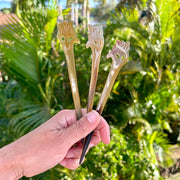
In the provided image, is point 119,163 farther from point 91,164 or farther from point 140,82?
point 140,82

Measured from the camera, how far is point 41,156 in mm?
896

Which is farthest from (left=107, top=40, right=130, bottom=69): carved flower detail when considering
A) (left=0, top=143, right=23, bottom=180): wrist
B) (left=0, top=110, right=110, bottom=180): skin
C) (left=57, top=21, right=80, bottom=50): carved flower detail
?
(left=0, top=143, right=23, bottom=180): wrist

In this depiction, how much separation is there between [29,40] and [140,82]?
4.99 feet

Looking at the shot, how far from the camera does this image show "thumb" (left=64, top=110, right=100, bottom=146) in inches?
30.8

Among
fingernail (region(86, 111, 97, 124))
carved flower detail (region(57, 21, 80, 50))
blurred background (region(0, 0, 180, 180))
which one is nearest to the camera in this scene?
carved flower detail (region(57, 21, 80, 50))

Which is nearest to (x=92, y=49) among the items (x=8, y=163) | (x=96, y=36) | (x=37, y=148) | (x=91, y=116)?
(x=96, y=36)

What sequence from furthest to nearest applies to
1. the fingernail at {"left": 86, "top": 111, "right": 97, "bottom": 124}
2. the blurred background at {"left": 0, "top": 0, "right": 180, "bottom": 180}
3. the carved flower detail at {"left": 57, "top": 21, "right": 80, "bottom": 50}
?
the blurred background at {"left": 0, "top": 0, "right": 180, "bottom": 180}, the fingernail at {"left": 86, "top": 111, "right": 97, "bottom": 124}, the carved flower detail at {"left": 57, "top": 21, "right": 80, "bottom": 50}

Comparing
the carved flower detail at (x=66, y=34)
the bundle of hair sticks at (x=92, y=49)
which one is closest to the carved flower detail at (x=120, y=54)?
the bundle of hair sticks at (x=92, y=49)

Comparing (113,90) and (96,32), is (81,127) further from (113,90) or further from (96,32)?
(113,90)

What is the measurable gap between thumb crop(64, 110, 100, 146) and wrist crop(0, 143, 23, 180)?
9.8 inches

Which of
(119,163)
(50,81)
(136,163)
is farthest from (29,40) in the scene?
(136,163)

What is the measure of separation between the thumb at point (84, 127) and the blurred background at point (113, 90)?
946 millimetres

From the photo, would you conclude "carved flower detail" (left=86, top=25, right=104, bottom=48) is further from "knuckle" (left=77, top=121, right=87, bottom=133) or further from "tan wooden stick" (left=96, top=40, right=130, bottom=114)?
"knuckle" (left=77, top=121, right=87, bottom=133)

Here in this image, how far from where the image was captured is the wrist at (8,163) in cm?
86
